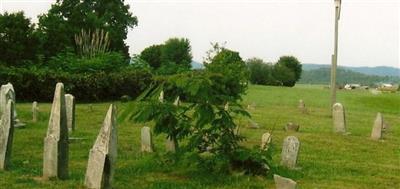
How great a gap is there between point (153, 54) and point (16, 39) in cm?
3109

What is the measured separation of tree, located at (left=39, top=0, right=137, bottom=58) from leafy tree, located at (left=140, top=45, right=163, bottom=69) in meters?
6.28

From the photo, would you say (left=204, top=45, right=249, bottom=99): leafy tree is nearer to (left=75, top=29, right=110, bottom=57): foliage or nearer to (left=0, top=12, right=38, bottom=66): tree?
(left=75, top=29, right=110, bottom=57): foliage

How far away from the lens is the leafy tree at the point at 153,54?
236 feet

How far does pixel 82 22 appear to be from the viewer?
58188mm

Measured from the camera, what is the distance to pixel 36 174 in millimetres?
10555

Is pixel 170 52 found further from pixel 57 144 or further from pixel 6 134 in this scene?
pixel 57 144

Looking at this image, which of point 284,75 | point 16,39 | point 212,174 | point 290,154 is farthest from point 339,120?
point 284,75

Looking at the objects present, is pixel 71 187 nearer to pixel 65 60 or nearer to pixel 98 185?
pixel 98 185

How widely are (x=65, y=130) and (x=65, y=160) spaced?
1.69 ft

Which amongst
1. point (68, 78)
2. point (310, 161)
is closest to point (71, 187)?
point (310, 161)

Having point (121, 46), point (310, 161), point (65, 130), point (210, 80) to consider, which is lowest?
point (310, 161)

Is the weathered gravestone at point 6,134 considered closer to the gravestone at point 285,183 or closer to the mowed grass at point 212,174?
the mowed grass at point 212,174

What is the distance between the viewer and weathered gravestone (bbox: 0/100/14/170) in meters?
10.9

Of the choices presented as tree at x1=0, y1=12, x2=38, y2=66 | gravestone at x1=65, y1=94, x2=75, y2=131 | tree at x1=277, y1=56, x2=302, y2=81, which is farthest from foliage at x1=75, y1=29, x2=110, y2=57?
tree at x1=277, y1=56, x2=302, y2=81
